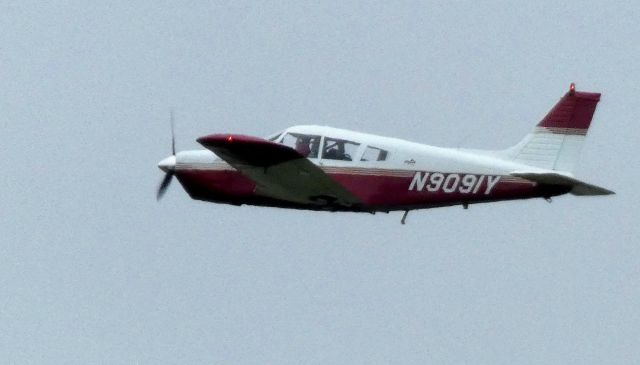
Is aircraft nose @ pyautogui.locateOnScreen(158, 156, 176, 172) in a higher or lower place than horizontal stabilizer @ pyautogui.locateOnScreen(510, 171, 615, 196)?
lower

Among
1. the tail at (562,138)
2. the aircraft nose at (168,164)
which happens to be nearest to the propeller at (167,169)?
the aircraft nose at (168,164)

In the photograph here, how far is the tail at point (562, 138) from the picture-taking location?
87.6 feet

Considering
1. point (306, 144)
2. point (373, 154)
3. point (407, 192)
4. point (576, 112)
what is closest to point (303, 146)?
point (306, 144)

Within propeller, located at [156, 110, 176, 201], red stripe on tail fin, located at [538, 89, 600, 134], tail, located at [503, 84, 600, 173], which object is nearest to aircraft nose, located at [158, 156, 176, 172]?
propeller, located at [156, 110, 176, 201]

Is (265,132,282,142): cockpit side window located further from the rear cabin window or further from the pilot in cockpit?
the rear cabin window

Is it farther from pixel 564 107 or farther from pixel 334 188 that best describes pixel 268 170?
pixel 564 107

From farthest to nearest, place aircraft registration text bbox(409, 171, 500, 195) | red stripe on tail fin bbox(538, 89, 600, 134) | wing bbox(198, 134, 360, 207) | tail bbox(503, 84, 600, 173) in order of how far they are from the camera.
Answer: red stripe on tail fin bbox(538, 89, 600, 134)
tail bbox(503, 84, 600, 173)
aircraft registration text bbox(409, 171, 500, 195)
wing bbox(198, 134, 360, 207)

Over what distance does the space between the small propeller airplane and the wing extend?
2 cm

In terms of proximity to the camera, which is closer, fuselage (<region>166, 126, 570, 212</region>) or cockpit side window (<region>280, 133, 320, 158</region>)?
fuselage (<region>166, 126, 570, 212</region>)

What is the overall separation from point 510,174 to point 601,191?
166 cm

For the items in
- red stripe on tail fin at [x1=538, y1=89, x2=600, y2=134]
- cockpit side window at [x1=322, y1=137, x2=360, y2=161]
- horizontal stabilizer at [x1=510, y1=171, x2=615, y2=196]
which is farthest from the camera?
red stripe on tail fin at [x1=538, y1=89, x2=600, y2=134]

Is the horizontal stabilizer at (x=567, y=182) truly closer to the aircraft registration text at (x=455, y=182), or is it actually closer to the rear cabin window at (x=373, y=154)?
the aircraft registration text at (x=455, y=182)

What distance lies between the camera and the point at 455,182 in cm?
2628

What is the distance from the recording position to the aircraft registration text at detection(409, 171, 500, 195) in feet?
86.1
